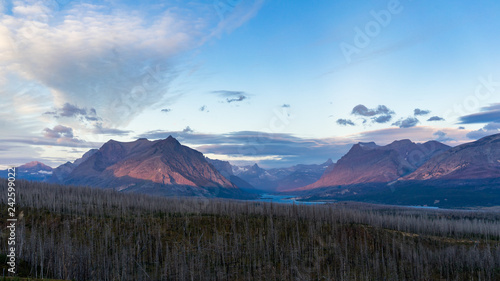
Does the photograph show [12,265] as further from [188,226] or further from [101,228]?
[188,226]

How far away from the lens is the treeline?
303 ft

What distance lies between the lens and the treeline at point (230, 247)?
303 feet

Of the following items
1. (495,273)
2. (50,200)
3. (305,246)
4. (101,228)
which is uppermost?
(50,200)

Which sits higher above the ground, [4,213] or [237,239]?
[4,213]

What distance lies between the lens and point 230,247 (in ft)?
354

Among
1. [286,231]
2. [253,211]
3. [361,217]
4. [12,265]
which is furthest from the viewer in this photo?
[361,217]

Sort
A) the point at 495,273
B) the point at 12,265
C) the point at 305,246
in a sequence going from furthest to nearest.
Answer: the point at 305,246, the point at 495,273, the point at 12,265

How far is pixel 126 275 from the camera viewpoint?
276ft

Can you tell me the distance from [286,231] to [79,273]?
65.6 meters

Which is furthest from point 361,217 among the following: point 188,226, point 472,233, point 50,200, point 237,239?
point 50,200

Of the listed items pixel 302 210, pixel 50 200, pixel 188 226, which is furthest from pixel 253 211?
pixel 50 200

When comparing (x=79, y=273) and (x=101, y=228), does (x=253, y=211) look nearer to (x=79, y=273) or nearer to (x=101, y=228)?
(x=101, y=228)

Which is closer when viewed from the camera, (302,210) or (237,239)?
(237,239)

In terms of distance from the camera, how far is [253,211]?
14375 centimetres
